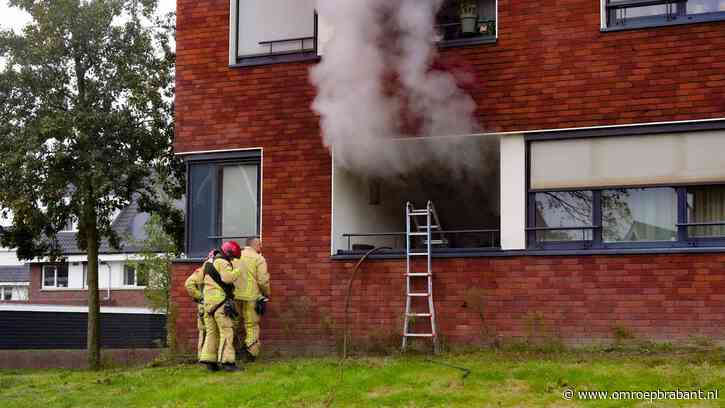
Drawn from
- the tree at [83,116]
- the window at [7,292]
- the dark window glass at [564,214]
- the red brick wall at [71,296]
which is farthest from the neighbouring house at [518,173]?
the window at [7,292]

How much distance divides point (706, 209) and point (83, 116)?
1257cm

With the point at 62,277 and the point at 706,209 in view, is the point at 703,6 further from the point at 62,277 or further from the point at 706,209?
the point at 62,277

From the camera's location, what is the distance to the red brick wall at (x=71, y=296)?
43.8m

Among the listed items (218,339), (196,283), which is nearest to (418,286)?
(218,339)

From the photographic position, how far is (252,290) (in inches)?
527

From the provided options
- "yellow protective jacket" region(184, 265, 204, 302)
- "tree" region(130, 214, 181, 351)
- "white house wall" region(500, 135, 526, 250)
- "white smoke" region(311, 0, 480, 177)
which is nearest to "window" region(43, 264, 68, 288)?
"tree" region(130, 214, 181, 351)

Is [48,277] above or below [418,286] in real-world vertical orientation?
below

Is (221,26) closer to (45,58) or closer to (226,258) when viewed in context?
(226,258)

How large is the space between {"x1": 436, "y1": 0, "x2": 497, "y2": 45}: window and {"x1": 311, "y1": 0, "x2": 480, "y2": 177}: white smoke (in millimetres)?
342

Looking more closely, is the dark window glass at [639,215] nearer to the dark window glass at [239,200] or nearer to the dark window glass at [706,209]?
the dark window glass at [706,209]

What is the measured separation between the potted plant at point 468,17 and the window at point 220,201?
3.37 metres

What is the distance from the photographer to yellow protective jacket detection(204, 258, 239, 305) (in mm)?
12711

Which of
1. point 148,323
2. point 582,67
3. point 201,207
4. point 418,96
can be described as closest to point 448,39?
point 418,96

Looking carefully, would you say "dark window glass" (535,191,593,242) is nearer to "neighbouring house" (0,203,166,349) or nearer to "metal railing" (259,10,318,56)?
"metal railing" (259,10,318,56)
